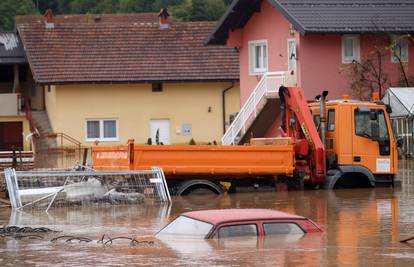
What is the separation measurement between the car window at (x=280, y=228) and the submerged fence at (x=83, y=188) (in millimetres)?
8424

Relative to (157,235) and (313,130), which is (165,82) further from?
(157,235)

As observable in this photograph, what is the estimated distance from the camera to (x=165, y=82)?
53.0m

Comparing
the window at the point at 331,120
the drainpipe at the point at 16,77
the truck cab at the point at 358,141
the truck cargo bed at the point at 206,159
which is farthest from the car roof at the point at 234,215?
the drainpipe at the point at 16,77

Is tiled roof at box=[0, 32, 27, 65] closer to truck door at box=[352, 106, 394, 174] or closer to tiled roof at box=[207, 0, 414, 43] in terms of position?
tiled roof at box=[207, 0, 414, 43]

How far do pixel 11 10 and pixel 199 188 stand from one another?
69344mm

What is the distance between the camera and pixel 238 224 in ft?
54.9

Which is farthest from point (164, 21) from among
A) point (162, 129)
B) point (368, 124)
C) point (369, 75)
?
A: point (368, 124)

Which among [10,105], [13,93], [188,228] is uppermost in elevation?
[13,93]

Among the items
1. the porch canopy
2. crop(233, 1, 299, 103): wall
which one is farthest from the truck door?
crop(233, 1, 299, 103): wall

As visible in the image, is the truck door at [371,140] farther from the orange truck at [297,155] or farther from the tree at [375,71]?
the tree at [375,71]

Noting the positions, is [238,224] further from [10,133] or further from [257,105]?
[10,133]

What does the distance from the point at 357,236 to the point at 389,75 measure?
23.7m

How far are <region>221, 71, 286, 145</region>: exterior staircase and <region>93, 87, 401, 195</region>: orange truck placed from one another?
11.2 metres

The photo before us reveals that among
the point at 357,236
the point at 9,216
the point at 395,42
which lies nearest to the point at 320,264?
the point at 357,236
